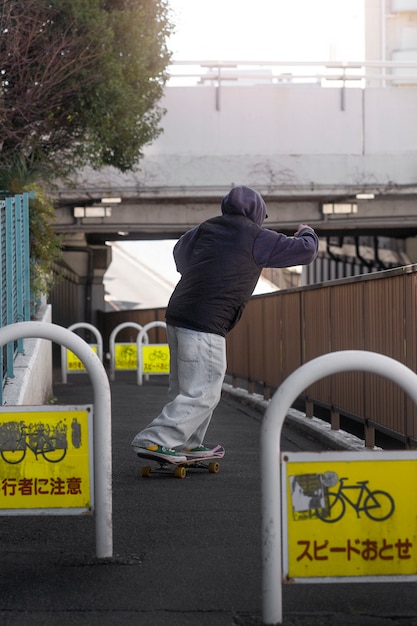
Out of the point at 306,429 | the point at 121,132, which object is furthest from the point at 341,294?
the point at 121,132

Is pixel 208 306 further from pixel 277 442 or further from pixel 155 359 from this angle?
pixel 155 359

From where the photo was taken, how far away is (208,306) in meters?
7.16

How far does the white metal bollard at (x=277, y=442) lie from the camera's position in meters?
3.96

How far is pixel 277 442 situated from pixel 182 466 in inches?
136

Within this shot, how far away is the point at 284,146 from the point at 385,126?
2.41m

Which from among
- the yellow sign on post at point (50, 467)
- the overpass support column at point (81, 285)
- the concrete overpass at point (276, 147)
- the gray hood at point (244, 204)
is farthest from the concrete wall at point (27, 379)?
the overpass support column at point (81, 285)

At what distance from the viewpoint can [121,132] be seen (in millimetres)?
22062

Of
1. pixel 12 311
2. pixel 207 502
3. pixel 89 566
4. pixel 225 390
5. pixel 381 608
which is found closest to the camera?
pixel 381 608

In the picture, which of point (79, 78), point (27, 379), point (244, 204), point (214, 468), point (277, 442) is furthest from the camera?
point (79, 78)

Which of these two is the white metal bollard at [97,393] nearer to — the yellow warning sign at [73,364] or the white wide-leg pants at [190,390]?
the white wide-leg pants at [190,390]

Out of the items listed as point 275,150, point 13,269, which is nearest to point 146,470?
point 13,269

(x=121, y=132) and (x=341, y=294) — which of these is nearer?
(x=341, y=294)

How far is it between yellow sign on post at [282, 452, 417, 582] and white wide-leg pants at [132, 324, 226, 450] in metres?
3.11

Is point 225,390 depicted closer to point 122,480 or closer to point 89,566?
point 122,480
